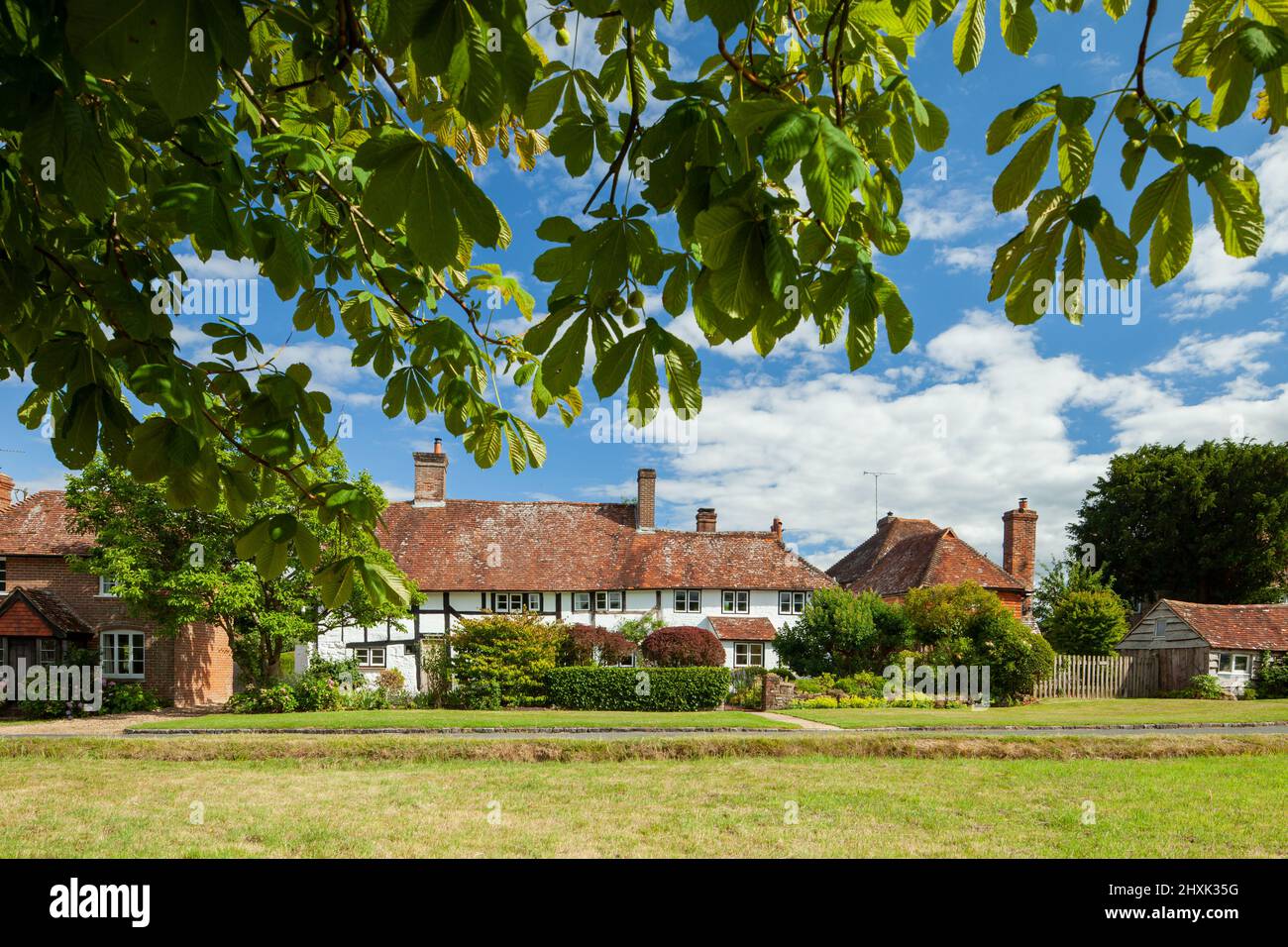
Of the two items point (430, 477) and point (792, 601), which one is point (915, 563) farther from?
point (430, 477)

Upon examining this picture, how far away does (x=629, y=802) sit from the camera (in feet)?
32.9

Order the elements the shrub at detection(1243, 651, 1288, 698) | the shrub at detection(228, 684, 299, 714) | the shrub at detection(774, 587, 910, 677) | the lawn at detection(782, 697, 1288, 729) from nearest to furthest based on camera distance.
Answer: the lawn at detection(782, 697, 1288, 729) < the shrub at detection(228, 684, 299, 714) < the shrub at detection(774, 587, 910, 677) < the shrub at detection(1243, 651, 1288, 698)

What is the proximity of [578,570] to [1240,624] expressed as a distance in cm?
2763

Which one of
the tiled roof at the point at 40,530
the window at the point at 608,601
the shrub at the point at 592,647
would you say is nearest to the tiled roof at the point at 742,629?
the window at the point at 608,601

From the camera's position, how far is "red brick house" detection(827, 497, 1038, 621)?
35.9m

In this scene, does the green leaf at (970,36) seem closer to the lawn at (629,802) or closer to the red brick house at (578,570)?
the lawn at (629,802)

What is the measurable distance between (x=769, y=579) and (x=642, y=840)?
84.6 feet

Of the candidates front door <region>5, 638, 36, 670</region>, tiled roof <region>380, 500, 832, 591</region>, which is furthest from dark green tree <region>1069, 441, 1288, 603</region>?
front door <region>5, 638, 36, 670</region>

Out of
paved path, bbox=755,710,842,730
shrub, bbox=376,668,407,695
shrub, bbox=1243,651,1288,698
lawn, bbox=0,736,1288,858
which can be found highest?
lawn, bbox=0,736,1288,858

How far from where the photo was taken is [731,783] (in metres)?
11.3

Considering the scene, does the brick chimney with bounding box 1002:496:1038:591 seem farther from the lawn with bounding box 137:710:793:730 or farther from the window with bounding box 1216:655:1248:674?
the lawn with bounding box 137:710:793:730

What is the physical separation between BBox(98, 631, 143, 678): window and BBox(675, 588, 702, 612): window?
19503 millimetres
